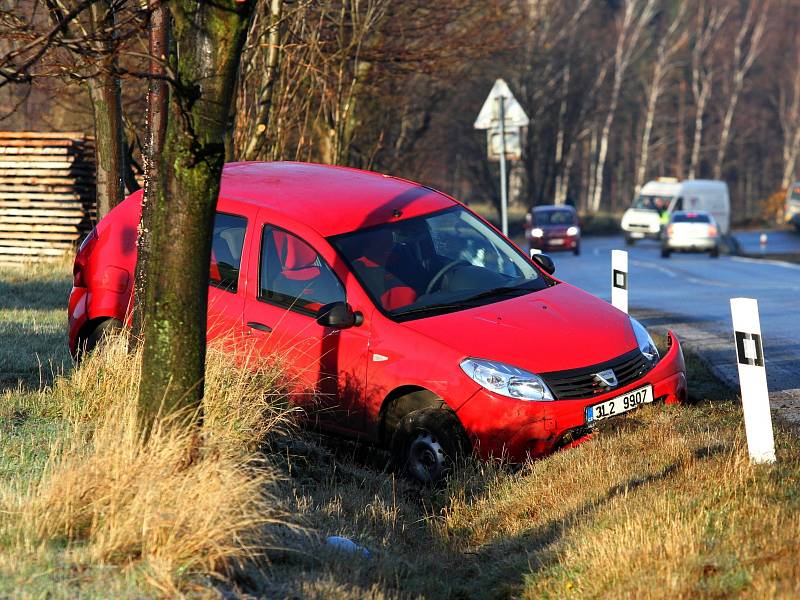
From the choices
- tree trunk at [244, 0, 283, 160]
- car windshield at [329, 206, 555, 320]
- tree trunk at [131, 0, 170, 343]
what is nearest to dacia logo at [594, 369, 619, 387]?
car windshield at [329, 206, 555, 320]

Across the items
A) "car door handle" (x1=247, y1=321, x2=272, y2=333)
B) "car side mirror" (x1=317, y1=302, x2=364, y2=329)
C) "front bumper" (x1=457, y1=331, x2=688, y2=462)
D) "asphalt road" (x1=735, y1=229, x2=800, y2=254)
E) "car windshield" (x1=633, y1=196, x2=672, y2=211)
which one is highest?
"car side mirror" (x1=317, y1=302, x2=364, y2=329)

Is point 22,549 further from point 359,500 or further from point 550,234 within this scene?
point 550,234

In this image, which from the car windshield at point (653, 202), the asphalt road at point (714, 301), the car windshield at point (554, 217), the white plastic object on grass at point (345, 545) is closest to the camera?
the white plastic object on grass at point (345, 545)

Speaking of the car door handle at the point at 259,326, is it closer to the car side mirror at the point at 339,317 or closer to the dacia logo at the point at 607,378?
the car side mirror at the point at 339,317

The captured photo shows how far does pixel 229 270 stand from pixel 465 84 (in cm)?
4186

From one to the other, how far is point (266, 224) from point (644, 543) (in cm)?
400

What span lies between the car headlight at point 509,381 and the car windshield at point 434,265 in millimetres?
751

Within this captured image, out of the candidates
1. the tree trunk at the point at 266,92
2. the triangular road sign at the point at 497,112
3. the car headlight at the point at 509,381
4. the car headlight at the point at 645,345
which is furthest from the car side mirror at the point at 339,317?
the triangular road sign at the point at 497,112

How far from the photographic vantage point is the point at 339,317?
24.8 ft

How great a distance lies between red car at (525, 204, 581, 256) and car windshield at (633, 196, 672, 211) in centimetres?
927

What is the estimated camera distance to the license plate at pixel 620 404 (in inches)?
283

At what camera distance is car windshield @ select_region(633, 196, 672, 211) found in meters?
50.1

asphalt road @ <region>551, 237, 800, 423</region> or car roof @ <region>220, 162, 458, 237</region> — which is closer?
car roof @ <region>220, 162, 458, 237</region>

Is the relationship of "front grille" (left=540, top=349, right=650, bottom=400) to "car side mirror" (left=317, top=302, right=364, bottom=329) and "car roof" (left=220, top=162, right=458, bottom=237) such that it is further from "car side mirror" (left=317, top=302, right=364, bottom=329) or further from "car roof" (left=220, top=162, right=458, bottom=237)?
"car roof" (left=220, top=162, right=458, bottom=237)
